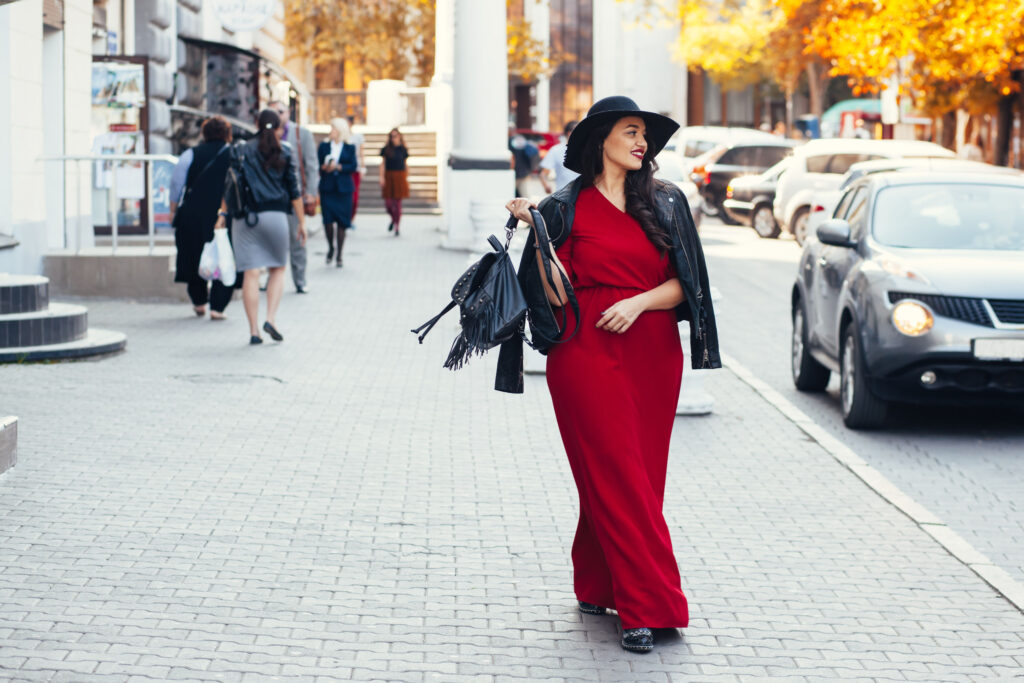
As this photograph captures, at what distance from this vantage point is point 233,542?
639 centimetres

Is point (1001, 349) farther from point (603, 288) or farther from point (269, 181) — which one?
point (269, 181)

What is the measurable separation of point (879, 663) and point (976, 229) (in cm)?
578

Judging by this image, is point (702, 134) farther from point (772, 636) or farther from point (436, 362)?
point (772, 636)

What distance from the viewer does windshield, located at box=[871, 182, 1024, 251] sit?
10.1 meters

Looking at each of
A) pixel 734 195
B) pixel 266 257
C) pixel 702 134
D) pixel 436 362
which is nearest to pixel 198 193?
pixel 266 257

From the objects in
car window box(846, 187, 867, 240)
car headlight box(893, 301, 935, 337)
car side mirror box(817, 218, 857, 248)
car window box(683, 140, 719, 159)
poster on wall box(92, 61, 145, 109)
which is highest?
car window box(683, 140, 719, 159)

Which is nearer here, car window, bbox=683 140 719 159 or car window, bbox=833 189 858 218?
car window, bbox=833 189 858 218

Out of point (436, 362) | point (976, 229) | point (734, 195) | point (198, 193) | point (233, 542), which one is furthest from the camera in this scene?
point (734, 195)

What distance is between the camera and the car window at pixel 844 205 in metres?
11.4

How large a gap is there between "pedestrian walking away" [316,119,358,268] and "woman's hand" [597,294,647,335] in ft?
49.4

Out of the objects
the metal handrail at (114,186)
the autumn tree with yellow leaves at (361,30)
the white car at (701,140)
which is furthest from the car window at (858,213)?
the autumn tree with yellow leaves at (361,30)

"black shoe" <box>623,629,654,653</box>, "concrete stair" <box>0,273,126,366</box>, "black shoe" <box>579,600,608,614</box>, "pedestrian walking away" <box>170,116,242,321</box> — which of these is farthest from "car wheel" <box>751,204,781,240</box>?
"black shoe" <box>623,629,654,653</box>

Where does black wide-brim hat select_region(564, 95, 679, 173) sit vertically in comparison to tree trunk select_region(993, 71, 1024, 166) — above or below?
below

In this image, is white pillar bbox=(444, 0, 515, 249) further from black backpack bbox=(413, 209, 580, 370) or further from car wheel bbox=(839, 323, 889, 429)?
black backpack bbox=(413, 209, 580, 370)
